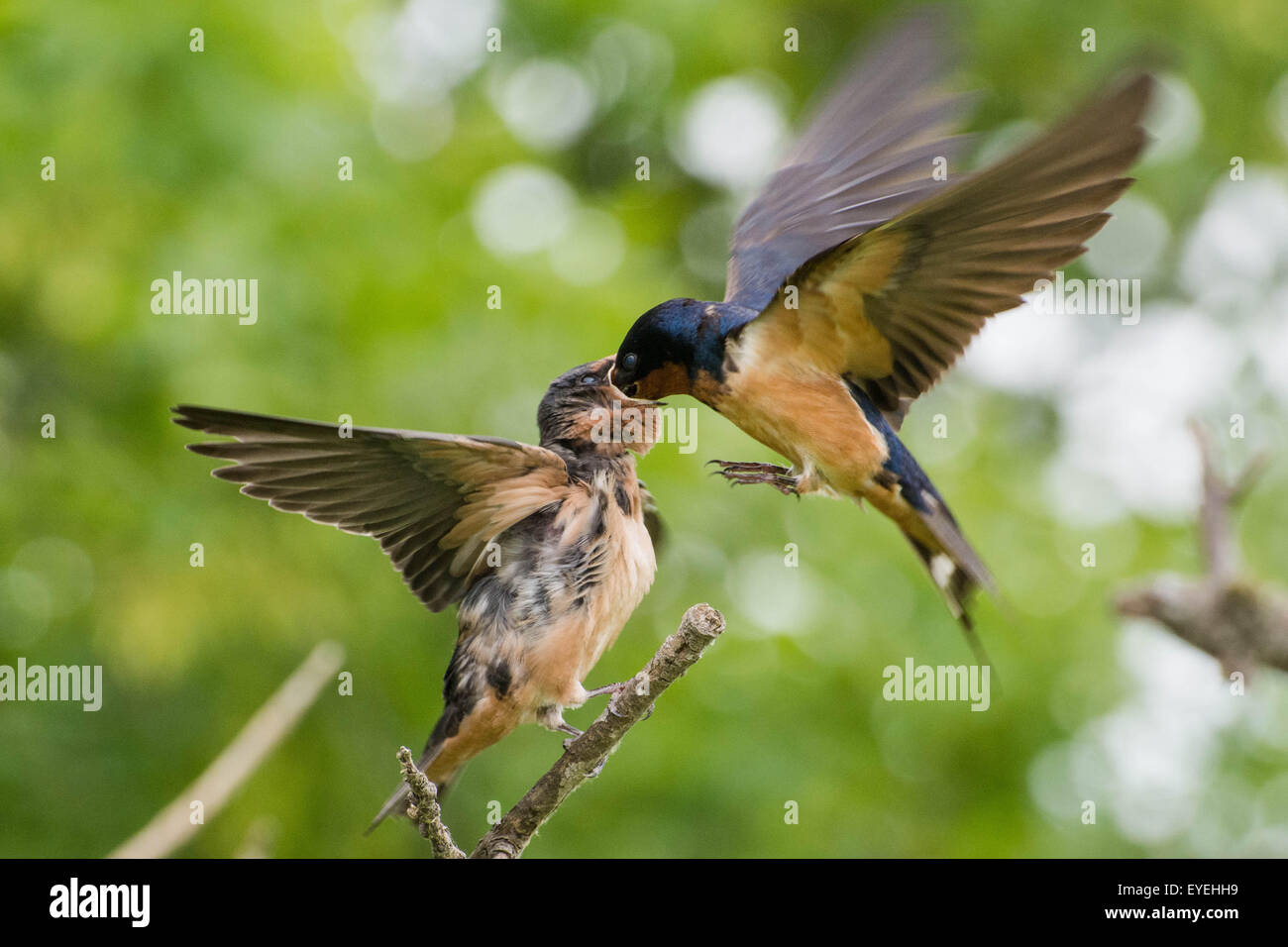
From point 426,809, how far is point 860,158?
2.46 m

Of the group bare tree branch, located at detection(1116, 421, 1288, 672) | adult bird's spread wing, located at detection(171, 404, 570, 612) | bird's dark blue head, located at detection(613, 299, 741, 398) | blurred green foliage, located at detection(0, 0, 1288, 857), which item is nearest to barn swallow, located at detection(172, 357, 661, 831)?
adult bird's spread wing, located at detection(171, 404, 570, 612)

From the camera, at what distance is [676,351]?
2.73m

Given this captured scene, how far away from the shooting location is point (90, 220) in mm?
5992

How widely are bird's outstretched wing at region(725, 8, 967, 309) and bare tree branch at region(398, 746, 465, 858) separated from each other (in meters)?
A: 1.64

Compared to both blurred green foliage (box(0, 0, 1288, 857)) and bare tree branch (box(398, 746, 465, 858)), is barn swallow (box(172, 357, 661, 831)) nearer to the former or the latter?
bare tree branch (box(398, 746, 465, 858))

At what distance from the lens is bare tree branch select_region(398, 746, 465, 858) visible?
7.93 feet

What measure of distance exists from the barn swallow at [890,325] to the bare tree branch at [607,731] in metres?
Result: 0.38

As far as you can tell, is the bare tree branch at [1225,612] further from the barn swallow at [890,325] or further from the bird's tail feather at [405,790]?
the bird's tail feather at [405,790]

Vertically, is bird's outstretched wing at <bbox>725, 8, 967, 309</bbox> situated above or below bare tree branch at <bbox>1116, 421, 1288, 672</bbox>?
above

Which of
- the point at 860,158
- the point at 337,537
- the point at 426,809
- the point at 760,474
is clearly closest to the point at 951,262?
the point at 760,474

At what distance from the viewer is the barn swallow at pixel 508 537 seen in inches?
116

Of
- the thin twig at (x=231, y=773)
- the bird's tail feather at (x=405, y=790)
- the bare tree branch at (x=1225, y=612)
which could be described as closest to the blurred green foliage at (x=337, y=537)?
the thin twig at (x=231, y=773)

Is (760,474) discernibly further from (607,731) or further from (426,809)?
(426,809)

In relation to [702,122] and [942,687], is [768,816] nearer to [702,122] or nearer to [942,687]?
[942,687]
